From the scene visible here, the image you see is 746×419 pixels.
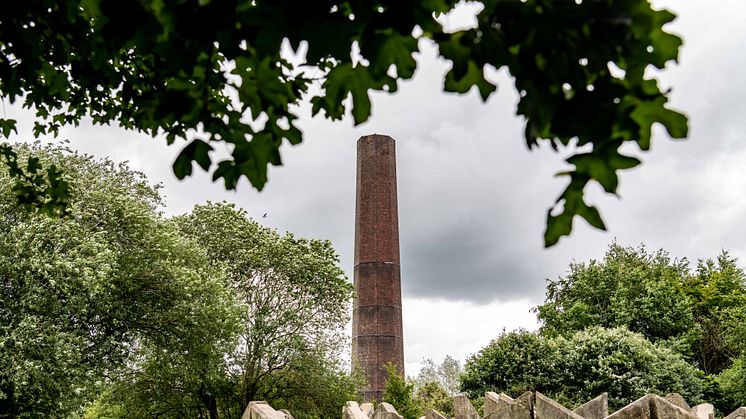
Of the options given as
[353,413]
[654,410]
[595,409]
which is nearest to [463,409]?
[595,409]

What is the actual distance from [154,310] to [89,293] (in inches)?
112

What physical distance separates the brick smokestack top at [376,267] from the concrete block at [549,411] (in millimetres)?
27573

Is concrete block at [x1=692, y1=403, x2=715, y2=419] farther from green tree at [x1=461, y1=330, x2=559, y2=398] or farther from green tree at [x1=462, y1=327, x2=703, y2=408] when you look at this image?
green tree at [x1=461, y1=330, x2=559, y2=398]

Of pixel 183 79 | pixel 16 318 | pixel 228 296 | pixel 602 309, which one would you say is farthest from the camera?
pixel 602 309

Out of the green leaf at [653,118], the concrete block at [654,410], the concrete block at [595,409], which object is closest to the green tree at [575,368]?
the concrete block at [595,409]

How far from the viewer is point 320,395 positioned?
2564 centimetres

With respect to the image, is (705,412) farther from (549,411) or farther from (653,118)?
(653,118)

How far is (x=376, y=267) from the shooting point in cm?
3734

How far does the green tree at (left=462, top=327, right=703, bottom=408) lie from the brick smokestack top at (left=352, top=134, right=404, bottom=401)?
23.2 feet

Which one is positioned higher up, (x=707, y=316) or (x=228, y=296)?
(x=707, y=316)

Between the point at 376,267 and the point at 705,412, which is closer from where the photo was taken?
the point at 705,412

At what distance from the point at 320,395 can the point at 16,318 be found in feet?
36.7

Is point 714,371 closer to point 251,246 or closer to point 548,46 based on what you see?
point 251,246

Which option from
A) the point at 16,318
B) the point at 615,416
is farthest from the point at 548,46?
the point at 16,318
